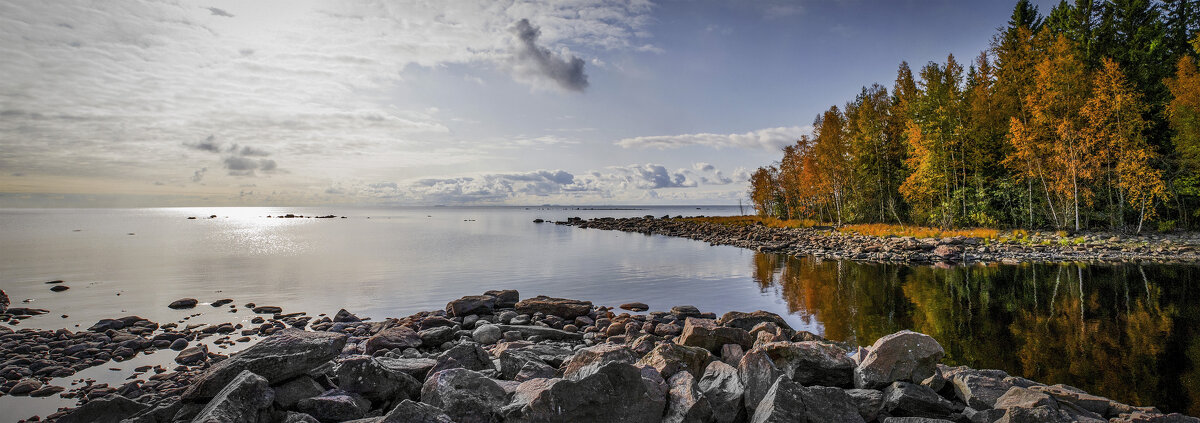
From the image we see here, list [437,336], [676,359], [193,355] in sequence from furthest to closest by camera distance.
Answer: [437,336] < [193,355] < [676,359]

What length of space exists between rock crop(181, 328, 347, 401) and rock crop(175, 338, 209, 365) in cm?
486

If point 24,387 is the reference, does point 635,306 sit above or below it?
below

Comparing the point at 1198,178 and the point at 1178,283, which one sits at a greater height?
the point at 1198,178

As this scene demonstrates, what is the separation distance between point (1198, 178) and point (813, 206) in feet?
103

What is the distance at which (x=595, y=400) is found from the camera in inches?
204

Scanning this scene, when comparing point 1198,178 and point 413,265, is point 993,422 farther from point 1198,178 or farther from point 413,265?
point 1198,178

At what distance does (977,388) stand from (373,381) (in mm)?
7204

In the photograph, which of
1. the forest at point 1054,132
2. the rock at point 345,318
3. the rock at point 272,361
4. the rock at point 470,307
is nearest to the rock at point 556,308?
the rock at point 470,307

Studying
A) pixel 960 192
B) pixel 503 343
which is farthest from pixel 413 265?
pixel 960 192

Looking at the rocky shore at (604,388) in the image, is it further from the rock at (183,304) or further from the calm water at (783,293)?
the rock at (183,304)

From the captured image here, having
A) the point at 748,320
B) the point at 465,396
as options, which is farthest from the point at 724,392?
the point at 748,320

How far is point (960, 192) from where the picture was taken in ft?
119

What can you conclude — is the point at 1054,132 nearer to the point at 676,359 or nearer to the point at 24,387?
the point at 676,359

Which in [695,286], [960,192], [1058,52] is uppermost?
[1058,52]
